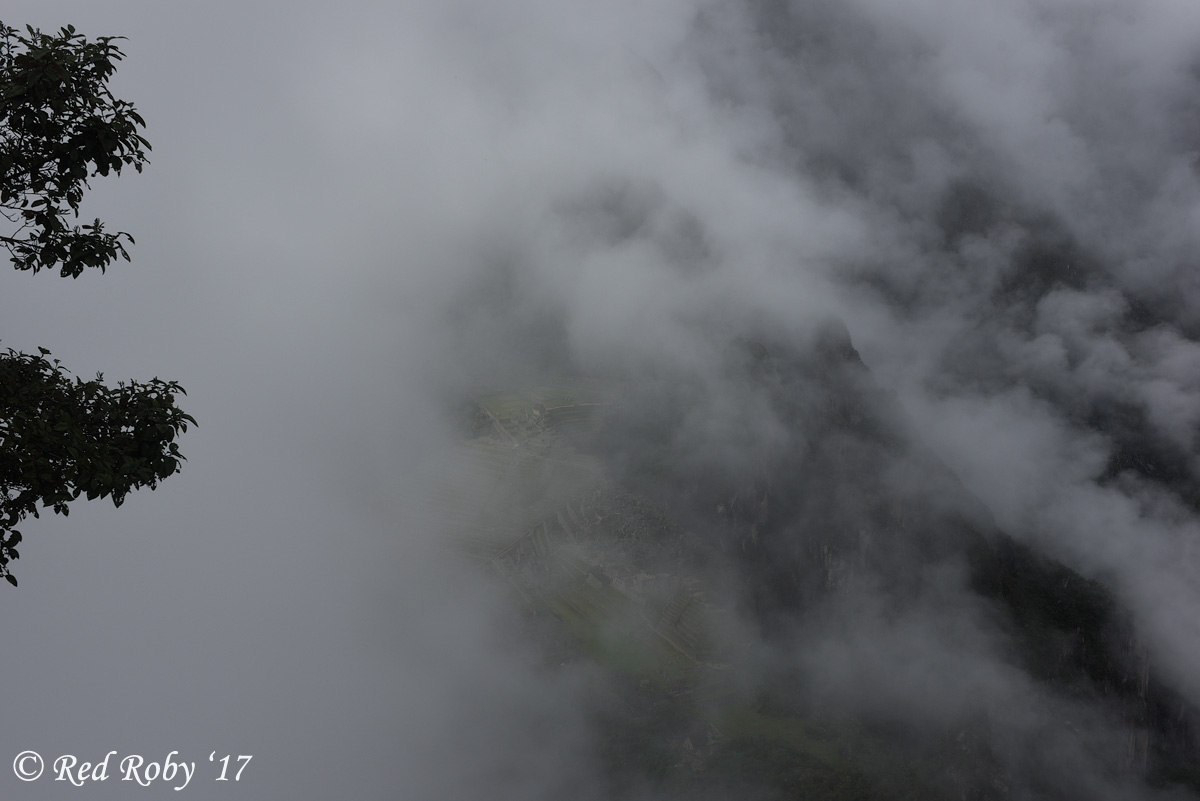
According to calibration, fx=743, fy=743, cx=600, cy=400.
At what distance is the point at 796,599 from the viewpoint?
73.6m

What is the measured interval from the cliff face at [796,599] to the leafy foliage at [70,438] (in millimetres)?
49387

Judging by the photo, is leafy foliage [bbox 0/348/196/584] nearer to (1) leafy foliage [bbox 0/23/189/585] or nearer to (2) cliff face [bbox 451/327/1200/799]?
(1) leafy foliage [bbox 0/23/189/585]

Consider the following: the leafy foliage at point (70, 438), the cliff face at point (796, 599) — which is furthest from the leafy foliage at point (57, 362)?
the cliff face at point (796, 599)

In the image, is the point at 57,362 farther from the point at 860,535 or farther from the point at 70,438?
the point at 860,535

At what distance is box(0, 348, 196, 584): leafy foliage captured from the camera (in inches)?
261

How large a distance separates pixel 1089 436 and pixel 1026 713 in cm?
6502

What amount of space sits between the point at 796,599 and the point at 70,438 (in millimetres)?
73690

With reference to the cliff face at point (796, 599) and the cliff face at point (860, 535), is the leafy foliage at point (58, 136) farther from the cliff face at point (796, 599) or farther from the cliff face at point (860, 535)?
the cliff face at point (860, 535)

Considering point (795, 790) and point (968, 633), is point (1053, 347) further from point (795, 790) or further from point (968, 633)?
point (795, 790)

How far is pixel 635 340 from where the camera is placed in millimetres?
81438

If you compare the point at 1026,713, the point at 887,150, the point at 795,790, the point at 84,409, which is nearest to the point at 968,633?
the point at 1026,713

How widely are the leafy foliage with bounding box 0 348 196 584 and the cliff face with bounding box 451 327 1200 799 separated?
49387 millimetres

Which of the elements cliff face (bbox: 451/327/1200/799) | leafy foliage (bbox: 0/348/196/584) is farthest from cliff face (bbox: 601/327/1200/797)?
leafy foliage (bbox: 0/348/196/584)

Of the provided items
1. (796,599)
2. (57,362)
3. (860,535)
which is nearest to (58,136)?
(57,362)
